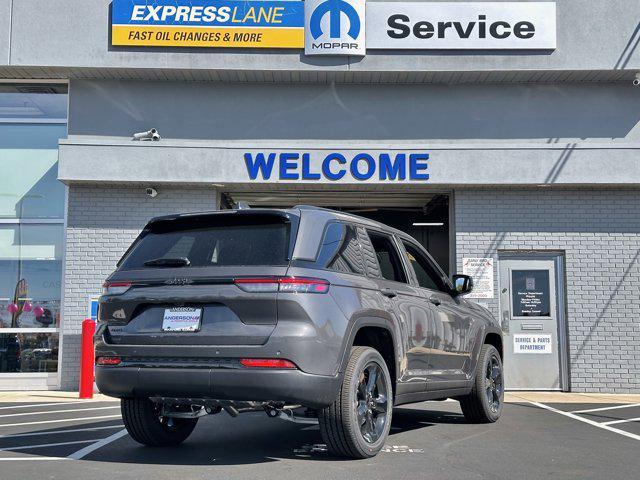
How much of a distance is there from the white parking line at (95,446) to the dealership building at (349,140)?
615 cm

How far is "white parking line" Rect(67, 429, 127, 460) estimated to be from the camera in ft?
19.3

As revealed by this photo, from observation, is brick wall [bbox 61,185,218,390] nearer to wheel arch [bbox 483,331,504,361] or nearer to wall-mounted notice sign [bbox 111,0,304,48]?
wall-mounted notice sign [bbox 111,0,304,48]

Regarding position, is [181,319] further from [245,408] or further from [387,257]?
[387,257]

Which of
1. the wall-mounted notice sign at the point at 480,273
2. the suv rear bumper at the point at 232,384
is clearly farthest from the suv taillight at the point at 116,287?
the wall-mounted notice sign at the point at 480,273

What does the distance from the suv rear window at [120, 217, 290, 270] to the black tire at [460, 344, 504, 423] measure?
11.4 ft

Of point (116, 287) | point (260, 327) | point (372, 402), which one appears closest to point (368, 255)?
point (372, 402)

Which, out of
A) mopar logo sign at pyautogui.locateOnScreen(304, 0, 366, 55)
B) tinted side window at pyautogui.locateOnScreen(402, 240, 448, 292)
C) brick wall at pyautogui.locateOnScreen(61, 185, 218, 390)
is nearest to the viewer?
tinted side window at pyautogui.locateOnScreen(402, 240, 448, 292)

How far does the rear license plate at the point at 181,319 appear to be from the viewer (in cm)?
527

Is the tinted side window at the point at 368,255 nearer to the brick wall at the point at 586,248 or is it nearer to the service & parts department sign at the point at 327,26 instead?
the brick wall at the point at 586,248

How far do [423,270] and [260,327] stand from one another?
2.83 m

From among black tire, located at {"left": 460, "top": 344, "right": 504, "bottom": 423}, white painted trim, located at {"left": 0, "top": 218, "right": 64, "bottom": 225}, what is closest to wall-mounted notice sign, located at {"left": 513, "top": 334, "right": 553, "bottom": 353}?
black tire, located at {"left": 460, "top": 344, "right": 504, "bottom": 423}

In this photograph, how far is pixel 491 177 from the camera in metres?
12.9

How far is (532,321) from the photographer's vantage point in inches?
519

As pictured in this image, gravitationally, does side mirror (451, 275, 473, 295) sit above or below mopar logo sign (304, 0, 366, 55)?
below
